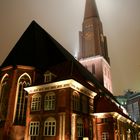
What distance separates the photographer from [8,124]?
24.1 meters

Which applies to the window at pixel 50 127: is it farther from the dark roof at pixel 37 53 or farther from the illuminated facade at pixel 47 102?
the dark roof at pixel 37 53

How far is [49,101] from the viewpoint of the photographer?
23.8 meters

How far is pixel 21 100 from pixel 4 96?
2.68 metres

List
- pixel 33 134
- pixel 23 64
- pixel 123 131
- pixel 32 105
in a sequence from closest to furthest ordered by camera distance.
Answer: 1. pixel 33 134
2. pixel 32 105
3. pixel 23 64
4. pixel 123 131

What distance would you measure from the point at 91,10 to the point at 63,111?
49473mm

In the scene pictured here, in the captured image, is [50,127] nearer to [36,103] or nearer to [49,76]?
[36,103]

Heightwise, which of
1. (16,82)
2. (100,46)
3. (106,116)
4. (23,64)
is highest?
(100,46)

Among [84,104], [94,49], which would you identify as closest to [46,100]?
[84,104]

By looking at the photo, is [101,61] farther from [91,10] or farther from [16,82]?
[16,82]

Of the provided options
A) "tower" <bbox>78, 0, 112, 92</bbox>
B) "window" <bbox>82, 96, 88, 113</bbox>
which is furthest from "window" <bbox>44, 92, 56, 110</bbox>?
"tower" <bbox>78, 0, 112, 92</bbox>

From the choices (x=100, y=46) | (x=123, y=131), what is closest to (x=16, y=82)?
(x=123, y=131)

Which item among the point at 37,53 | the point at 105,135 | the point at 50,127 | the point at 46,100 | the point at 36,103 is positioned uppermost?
the point at 37,53

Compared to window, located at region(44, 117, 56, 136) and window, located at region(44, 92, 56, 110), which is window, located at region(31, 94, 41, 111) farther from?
window, located at region(44, 117, 56, 136)

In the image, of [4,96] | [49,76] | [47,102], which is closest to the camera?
[47,102]
